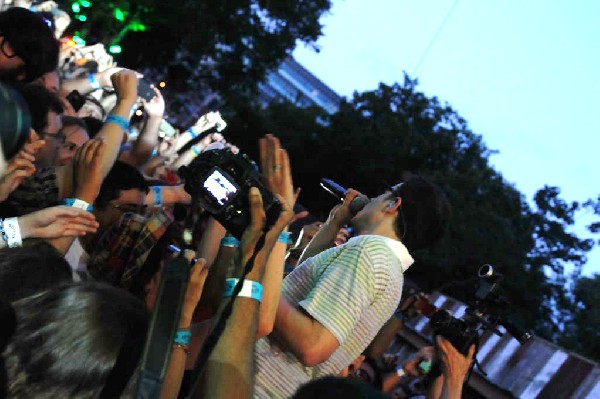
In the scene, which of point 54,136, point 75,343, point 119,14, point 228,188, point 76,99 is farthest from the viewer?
point 119,14

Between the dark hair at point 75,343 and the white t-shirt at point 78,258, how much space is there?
161 centimetres

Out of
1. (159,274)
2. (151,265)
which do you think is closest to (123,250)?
(151,265)

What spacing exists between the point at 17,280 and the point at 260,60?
26.9m

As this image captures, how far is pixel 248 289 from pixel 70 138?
2.89m

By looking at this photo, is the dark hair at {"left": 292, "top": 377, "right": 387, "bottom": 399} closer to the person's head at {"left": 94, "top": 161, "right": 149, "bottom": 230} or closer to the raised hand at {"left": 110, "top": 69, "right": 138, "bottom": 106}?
the raised hand at {"left": 110, "top": 69, "right": 138, "bottom": 106}

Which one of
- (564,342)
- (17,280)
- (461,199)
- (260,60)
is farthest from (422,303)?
(260,60)

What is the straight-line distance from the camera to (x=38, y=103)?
3.71m

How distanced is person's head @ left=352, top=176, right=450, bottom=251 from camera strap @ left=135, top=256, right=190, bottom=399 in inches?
62.8

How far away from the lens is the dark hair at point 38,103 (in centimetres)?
363

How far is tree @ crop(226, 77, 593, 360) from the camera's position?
2177 cm

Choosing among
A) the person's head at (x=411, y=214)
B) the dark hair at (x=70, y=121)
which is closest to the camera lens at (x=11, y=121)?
the person's head at (x=411, y=214)

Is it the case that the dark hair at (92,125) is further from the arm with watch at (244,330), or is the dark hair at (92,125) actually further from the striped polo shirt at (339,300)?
the arm with watch at (244,330)

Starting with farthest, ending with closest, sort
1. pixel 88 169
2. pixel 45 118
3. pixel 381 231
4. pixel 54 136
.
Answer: pixel 54 136, pixel 45 118, pixel 381 231, pixel 88 169

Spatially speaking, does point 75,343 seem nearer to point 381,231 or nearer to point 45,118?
point 381,231
